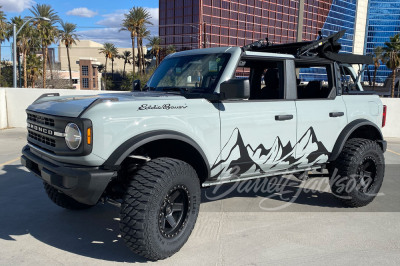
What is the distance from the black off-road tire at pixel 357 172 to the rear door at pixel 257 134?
971 mm

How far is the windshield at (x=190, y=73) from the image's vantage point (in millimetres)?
3963

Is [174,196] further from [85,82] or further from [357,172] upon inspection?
[85,82]

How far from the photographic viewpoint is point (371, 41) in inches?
4306

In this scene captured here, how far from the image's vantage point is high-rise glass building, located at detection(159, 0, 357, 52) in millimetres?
72938

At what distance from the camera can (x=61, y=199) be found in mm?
4426

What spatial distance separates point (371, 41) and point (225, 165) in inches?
4768

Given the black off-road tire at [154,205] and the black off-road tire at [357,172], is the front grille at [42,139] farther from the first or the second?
the black off-road tire at [357,172]

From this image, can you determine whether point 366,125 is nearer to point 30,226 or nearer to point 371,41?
point 30,226

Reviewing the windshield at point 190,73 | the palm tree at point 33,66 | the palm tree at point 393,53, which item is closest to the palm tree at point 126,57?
the palm tree at point 33,66

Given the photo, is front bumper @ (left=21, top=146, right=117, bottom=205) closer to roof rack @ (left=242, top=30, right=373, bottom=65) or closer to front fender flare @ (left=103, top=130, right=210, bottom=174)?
front fender flare @ (left=103, top=130, right=210, bottom=174)

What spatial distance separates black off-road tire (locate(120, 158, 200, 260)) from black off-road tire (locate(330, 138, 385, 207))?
2398 mm

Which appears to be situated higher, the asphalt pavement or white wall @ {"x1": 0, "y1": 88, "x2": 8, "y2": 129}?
white wall @ {"x1": 0, "y1": 88, "x2": 8, "y2": 129}

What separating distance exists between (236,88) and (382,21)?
121 meters

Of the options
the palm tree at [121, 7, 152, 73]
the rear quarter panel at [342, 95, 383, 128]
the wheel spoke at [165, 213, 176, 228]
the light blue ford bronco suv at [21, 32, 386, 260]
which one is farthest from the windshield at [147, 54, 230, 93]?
the palm tree at [121, 7, 152, 73]
